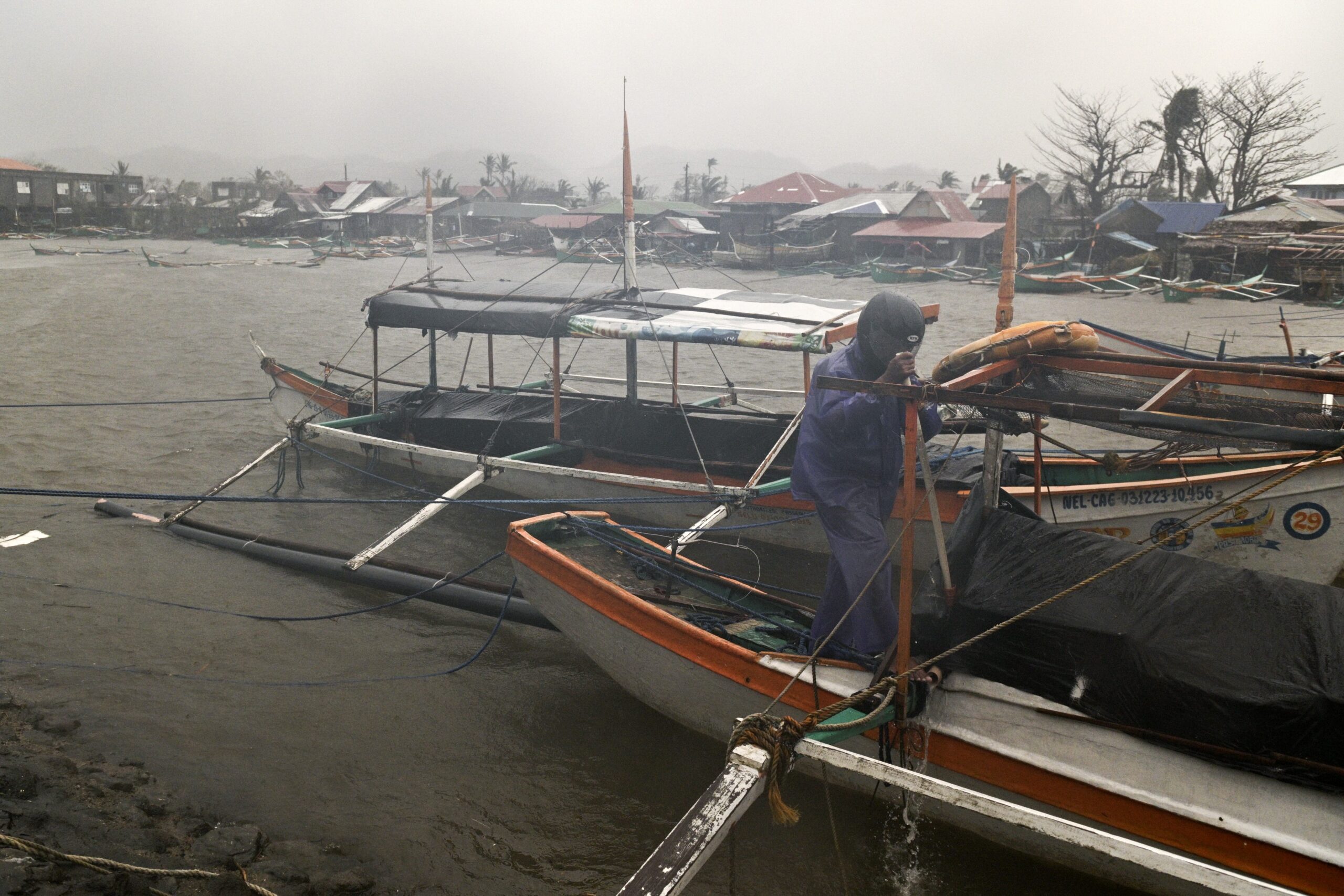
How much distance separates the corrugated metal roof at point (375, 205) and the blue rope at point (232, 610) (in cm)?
4940

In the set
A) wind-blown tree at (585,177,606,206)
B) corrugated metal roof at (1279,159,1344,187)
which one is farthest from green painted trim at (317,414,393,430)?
wind-blown tree at (585,177,606,206)

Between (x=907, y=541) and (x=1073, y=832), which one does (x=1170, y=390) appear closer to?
(x=907, y=541)

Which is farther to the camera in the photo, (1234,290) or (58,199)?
(58,199)

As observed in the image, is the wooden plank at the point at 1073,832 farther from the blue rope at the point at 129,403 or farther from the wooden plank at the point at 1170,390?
the blue rope at the point at 129,403

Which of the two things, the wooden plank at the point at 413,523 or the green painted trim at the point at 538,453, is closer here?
the wooden plank at the point at 413,523

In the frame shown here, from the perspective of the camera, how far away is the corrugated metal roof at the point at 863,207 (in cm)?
3997

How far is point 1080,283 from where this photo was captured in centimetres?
2559

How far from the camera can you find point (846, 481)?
14.7 ft

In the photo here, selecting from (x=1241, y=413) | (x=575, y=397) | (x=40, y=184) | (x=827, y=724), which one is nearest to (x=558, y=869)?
(x=827, y=724)

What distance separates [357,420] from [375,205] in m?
51.4

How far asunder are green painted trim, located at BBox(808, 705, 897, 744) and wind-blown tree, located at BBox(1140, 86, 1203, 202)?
4303cm

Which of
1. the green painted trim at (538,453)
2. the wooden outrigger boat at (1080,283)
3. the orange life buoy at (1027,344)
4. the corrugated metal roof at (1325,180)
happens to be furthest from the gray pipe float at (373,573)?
the corrugated metal roof at (1325,180)

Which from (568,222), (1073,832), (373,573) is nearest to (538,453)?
(373,573)

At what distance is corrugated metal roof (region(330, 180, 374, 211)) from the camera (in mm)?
57750
